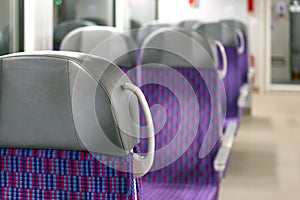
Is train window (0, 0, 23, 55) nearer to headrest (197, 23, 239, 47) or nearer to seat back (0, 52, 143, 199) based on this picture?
seat back (0, 52, 143, 199)

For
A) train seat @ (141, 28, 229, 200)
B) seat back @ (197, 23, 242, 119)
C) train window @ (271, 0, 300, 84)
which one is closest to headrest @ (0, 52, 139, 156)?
train seat @ (141, 28, 229, 200)

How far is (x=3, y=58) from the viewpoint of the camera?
1.48 metres

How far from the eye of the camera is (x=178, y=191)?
292 centimetres

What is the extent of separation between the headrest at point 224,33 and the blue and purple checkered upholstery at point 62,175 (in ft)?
12.7

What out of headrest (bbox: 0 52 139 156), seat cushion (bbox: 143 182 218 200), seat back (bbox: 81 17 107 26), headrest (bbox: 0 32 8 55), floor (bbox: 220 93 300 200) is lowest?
floor (bbox: 220 93 300 200)

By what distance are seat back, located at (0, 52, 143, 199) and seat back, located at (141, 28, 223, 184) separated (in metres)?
1.58

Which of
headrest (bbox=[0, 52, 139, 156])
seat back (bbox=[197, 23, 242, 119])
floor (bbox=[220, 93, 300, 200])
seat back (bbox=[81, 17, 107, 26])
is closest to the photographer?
headrest (bbox=[0, 52, 139, 156])

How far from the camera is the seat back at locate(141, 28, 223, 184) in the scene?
3146mm

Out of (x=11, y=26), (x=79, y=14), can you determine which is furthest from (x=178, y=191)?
(x=79, y=14)

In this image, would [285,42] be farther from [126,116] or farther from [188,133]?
[126,116]

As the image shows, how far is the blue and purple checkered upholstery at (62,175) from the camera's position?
58.9 inches

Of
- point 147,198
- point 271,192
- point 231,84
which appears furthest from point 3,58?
point 231,84

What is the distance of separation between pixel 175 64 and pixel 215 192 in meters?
0.78

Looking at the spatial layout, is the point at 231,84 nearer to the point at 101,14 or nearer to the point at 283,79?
the point at 101,14
